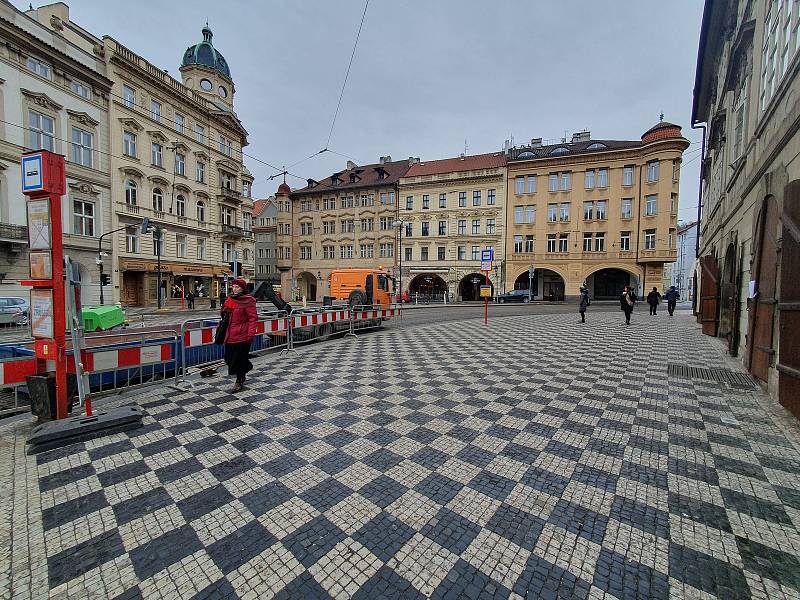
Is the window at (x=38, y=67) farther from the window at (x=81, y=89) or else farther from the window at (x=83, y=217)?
the window at (x=83, y=217)

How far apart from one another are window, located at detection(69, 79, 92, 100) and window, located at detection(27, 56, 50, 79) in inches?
49.1

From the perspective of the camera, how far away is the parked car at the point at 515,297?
36531 mm

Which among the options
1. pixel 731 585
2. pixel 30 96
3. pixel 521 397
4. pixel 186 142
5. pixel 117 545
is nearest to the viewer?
pixel 731 585

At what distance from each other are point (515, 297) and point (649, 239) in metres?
13.6

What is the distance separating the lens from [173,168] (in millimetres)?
29438

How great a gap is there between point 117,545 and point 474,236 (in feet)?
127

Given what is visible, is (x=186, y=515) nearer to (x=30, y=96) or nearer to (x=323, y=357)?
(x=323, y=357)

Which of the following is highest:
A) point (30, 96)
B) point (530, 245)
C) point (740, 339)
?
point (30, 96)

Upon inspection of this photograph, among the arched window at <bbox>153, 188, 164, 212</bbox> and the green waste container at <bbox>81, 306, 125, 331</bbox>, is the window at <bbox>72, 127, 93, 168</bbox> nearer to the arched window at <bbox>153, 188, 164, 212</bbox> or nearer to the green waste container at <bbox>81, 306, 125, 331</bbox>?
the arched window at <bbox>153, 188, 164, 212</bbox>

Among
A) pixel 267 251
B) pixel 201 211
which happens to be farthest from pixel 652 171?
pixel 267 251

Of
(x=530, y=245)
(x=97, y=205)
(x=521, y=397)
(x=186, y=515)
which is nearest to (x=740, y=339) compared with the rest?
(x=521, y=397)

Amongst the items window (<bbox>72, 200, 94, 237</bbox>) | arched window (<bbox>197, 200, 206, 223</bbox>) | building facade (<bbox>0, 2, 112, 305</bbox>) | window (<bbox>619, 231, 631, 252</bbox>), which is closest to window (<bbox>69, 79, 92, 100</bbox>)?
building facade (<bbox>0, 2, 112, 305</bbox>)

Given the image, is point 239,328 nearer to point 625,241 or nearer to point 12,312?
point 12,312

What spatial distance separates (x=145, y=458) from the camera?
3.58m
